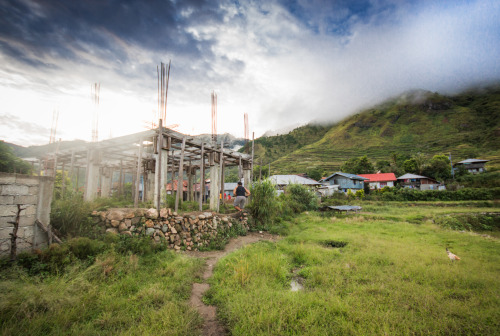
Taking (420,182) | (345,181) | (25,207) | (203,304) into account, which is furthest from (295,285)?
(420,182)

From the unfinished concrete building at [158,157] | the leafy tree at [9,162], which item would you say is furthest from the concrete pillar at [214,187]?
the leafy tree at [9,162]

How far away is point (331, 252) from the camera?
7.75 metres

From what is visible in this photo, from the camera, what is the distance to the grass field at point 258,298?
10.4 ft

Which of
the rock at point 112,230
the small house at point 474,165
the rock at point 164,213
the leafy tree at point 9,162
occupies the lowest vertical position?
the rock at point 112,230

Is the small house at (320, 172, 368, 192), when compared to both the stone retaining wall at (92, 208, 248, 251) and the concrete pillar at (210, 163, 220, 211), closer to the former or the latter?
the concrete pillar at (210, 163, 220, 211)

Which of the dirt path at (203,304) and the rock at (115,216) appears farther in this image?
the rock at (115,216)

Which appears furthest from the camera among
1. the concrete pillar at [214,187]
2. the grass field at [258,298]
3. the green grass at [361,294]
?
the concrete pillar at [214,187]

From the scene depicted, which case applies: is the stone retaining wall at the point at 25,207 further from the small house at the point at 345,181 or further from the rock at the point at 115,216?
the small house at the point at 345,181

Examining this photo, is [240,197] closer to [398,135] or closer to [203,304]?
[203,304]

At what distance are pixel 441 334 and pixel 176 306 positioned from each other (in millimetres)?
4478

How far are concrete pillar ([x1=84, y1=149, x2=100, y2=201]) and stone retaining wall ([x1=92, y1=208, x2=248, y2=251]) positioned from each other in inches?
187

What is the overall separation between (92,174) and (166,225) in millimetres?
6720

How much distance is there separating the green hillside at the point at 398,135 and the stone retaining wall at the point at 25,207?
60.3m

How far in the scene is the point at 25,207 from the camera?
5082mm
